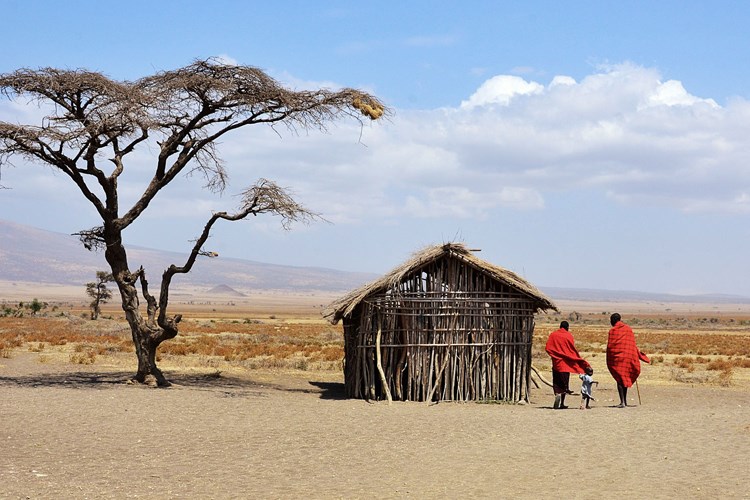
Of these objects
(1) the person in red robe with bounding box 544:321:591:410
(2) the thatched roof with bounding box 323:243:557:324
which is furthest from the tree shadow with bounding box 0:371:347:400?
(1) the person in red robe with bounding box 544:321:591:410

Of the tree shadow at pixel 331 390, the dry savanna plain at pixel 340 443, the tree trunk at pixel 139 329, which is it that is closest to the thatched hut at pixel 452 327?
the dry savanna plain at pixel 340 443

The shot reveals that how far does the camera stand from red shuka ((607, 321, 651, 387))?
16.3 metres

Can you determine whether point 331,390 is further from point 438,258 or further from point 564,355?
point 564,355

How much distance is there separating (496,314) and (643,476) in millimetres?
7393

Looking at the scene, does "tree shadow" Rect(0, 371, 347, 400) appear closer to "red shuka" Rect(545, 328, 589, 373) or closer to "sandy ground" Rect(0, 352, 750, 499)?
"sandy ground" Rect(0, 352, 750, 499)

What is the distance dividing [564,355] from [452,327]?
2.28 metres

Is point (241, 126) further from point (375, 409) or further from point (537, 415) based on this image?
point (537, 415)

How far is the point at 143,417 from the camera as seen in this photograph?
46.2 ft

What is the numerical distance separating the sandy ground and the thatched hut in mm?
683

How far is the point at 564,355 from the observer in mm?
16188

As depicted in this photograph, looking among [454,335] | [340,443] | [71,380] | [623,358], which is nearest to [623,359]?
[623,358]

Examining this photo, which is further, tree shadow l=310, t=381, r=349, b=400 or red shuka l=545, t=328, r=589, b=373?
tree shadow l=310, t=381, r=349, b=400

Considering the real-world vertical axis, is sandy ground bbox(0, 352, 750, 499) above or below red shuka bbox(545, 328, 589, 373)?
below

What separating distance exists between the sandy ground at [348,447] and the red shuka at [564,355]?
2.71 ft
